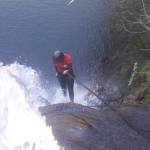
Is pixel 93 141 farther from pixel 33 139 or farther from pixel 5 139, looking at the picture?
pixel 5 139

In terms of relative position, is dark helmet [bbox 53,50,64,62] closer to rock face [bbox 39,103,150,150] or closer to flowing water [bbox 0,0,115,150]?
rock face [bbox 39,103,150,150]

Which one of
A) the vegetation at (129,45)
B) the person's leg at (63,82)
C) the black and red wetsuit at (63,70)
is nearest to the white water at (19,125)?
the black and red wetsuit at (63,70)

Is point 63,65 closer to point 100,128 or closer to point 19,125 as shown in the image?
point 100,128

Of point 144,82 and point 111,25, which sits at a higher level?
point 111,25

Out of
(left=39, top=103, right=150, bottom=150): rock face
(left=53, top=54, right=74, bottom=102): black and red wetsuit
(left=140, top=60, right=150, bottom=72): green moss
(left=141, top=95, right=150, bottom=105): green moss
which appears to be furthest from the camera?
(left=140, top=60, right=150, bottom=72): green moss

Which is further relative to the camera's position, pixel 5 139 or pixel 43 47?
pixel 43 47

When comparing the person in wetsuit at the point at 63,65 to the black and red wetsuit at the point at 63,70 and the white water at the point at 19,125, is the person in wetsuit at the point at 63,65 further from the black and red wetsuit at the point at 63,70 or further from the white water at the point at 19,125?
the white water at the point at 19,125

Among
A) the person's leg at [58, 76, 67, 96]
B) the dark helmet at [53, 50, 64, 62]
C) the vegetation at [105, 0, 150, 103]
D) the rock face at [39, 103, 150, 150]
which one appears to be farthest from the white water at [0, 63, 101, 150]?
the vegetation at [105, 0, 150, 103]

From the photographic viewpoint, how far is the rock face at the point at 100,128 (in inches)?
200

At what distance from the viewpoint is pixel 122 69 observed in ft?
32.7

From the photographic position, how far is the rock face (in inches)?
200

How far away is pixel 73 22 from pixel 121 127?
10.7 metres

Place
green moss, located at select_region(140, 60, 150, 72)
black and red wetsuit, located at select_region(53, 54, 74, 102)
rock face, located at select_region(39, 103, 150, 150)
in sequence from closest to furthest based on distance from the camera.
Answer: rock face, located at select_region(39, 103, 150, 150) < black and red wetsuit, located at select_region(53, 54, 74, 102) < green moss, located at select_region(140, 60, 150, 72)

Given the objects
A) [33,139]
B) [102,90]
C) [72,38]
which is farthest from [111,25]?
[33,139]
